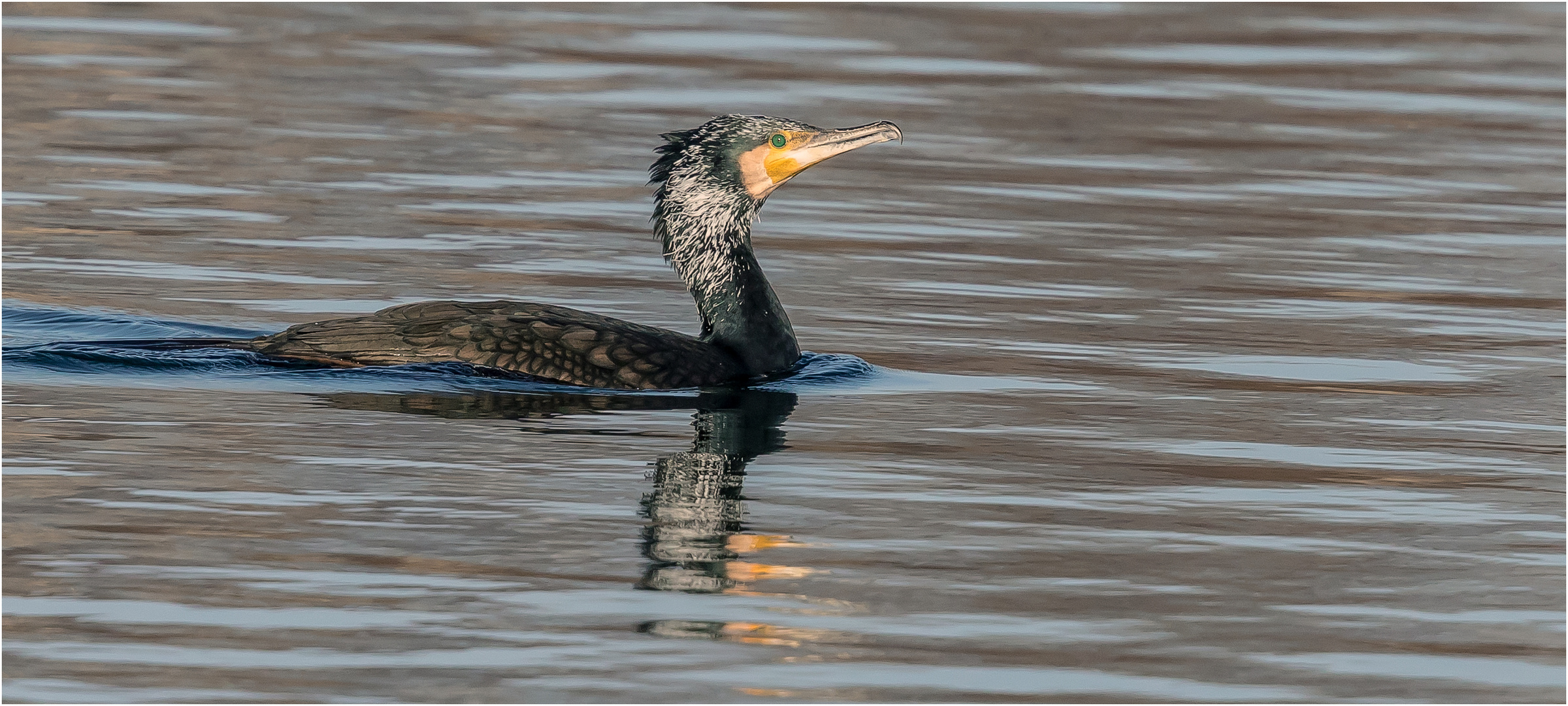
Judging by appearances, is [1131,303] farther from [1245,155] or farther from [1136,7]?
[1136,7]

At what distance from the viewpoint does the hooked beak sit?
9.82m

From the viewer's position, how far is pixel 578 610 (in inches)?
240

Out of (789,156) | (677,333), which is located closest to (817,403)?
(677,333)

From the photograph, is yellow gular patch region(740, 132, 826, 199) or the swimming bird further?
yellow gular patch region(740, 132, 826, 199)

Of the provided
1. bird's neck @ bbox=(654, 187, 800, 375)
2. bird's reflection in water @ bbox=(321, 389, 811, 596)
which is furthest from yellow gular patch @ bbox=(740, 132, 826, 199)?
bird's reflection in water @ bbox=(321, 389, 811, 596)

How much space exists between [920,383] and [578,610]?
4.25 m

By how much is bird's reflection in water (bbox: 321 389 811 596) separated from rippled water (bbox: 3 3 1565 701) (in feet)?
0.12

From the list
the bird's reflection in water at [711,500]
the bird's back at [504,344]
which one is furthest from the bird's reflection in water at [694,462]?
the bird's back at [504,344]

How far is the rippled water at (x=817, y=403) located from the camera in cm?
593

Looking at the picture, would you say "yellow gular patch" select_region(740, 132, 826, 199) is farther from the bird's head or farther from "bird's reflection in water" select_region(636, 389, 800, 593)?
"bird's reflection in water" select_region(636, 389, 800, 593)

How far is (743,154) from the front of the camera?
33.1 ft

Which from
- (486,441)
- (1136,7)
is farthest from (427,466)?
(1136,7)

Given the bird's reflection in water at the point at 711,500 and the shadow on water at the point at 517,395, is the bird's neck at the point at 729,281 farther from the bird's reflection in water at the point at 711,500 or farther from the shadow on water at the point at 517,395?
the bird's reflection in water at the point at 711,500

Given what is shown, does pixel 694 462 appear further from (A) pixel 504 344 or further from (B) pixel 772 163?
(B) pixel 772 163
